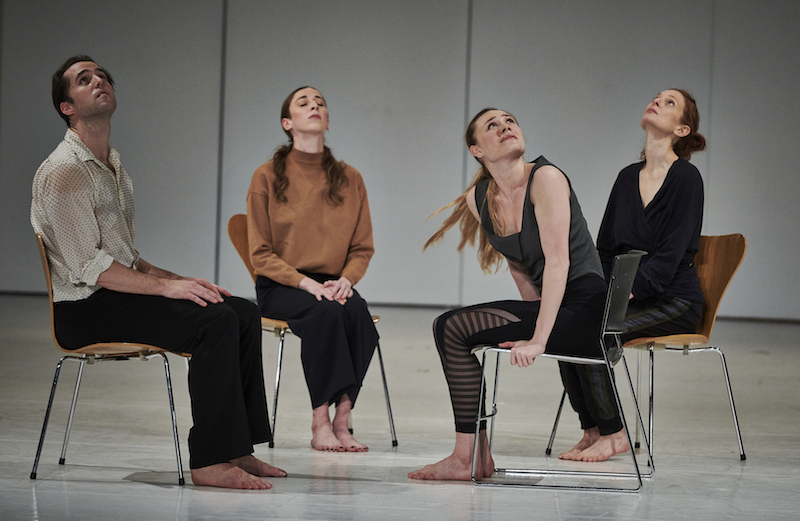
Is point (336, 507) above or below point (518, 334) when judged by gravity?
below

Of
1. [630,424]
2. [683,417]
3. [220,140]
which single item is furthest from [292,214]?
[220,140]

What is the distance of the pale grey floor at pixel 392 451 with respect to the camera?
78.1 inches

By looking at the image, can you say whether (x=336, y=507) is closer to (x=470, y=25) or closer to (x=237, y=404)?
(x=237, y=404)

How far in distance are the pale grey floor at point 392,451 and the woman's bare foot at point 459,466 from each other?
0.06 meters

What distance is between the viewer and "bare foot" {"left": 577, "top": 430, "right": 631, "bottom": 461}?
259 cm

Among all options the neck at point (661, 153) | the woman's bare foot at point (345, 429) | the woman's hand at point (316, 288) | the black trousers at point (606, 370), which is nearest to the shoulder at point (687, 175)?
the neck at point (661, 153)

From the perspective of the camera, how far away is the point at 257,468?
227 cm

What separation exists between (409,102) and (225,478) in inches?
227

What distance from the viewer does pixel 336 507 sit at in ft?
6.48

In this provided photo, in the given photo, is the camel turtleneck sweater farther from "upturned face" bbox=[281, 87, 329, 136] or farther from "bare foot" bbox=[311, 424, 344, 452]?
"bare foot" bbox=[311, 424, 344, 452]

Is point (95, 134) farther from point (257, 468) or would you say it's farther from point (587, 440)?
point (587, 440)

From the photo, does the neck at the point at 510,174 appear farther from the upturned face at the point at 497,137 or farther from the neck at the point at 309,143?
the neck at the point at 309,143

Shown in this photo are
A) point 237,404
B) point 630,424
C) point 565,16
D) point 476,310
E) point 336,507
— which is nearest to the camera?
point 336,507

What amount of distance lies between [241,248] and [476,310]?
4.09 feet
